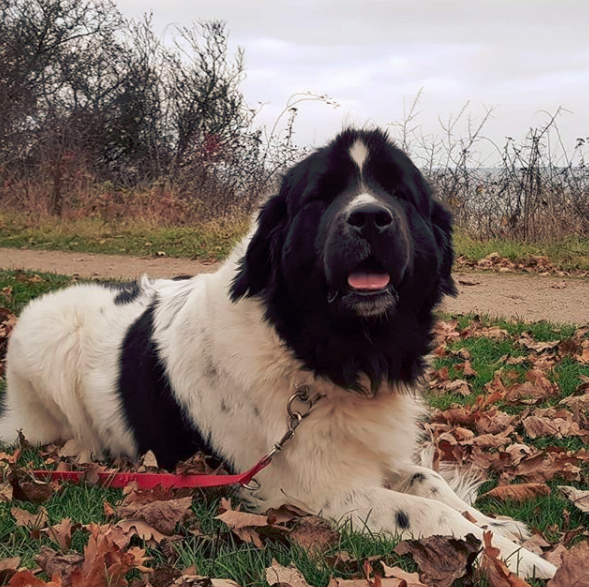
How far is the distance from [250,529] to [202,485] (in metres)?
0.36

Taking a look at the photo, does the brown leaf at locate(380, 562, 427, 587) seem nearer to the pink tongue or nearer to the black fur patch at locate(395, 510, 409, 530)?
→ the black fur patch at locate(395, 510, 409, 530)

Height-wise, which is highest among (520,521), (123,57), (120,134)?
(123,57)

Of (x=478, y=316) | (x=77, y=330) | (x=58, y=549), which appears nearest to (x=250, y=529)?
(x=58, y=549)

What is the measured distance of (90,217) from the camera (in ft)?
46.9

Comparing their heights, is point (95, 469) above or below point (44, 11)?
below

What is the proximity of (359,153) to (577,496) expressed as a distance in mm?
1637

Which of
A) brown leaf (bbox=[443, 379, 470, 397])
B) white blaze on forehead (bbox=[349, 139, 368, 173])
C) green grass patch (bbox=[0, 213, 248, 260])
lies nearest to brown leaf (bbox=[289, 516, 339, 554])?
white blaze on forehead (bbox=[349, 139, 368, 173])

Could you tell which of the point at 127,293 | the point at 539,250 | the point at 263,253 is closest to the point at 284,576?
the point at 263,253

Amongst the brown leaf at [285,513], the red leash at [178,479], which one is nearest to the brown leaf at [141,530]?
the red leash at [178,479]

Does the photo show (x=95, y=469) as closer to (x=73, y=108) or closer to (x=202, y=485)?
(x=202, y=485)

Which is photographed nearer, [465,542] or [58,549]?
[465,542]

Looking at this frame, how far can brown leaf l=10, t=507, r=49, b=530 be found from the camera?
8.29 ft

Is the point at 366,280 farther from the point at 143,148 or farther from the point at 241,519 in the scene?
→ the point at 143,148

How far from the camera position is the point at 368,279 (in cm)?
264
